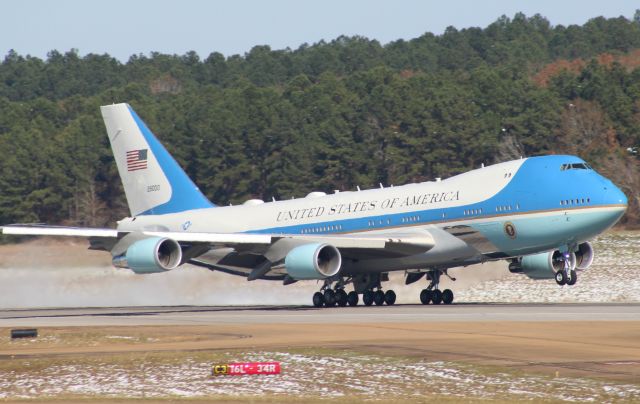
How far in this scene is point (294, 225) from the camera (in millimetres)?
50188

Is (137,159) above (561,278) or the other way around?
above

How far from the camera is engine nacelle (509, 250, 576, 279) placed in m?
45.2

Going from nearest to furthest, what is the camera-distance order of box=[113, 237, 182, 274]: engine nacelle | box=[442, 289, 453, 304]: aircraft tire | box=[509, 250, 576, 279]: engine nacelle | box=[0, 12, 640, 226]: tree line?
box=[113, 237, 182, 274]: engine nacelle < box=[509, 250, 576, 279]: engine nacelle < box=[442, 289, 453, 304]: aircraft tire < box=[0, 12, 640, 226]: tree line

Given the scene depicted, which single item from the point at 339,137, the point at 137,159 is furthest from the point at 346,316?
the point at 339,137

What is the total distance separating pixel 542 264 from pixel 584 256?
6.14 ft

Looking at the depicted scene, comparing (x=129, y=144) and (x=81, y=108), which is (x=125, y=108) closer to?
(x=129, y=144)

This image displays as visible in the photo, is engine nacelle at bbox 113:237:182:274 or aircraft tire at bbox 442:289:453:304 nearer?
engine nacelle at bbox 113:237:182:274

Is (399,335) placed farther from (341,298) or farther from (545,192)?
(341,298)

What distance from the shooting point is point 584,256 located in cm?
4647

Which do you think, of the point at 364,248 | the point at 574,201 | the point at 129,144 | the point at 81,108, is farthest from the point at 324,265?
the point at 81,108

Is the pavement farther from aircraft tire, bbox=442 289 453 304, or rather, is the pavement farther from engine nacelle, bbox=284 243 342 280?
aircraft tire, bbox=442 289 453 304

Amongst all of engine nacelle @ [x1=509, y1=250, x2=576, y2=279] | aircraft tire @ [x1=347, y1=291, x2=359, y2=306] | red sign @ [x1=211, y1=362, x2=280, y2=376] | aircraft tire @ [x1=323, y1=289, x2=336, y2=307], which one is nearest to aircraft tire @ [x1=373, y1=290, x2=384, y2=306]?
aircraft tire @ [x1=347, y1=291, x2=359, y2=306]

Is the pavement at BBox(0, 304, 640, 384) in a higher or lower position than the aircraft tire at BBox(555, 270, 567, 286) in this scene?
lower

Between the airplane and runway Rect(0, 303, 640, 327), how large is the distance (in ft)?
6.28
